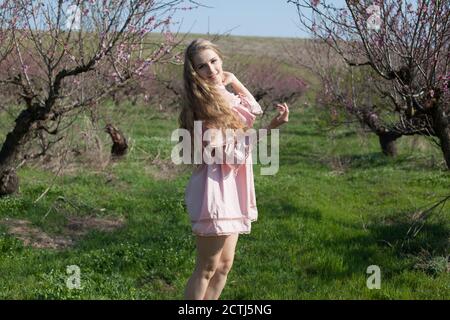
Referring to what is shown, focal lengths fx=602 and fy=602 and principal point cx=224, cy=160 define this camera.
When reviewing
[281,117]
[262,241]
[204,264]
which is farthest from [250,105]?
[262,241]

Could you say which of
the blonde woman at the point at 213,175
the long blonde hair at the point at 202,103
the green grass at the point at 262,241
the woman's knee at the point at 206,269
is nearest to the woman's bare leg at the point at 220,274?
the blonde woman at the point at 213,175

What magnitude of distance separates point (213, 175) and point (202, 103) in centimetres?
42

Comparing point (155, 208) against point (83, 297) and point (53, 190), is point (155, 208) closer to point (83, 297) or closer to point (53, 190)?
point (53, 190)

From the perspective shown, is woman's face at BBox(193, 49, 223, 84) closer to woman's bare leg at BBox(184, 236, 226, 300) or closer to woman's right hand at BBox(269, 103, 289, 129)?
woman's right hand at BBox(269, 103, 289, 129)

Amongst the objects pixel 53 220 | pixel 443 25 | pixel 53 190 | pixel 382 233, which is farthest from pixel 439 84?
pixel 53 190

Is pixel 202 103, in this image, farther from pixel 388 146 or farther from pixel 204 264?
pixel 388 146

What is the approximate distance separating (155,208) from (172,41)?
2183 millimetres

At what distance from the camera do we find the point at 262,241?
6141mm

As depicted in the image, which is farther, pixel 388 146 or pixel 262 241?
pixel 388 146

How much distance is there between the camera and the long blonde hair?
135 inches

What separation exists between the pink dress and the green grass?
4.16 ft

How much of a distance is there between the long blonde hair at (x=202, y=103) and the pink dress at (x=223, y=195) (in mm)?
95
